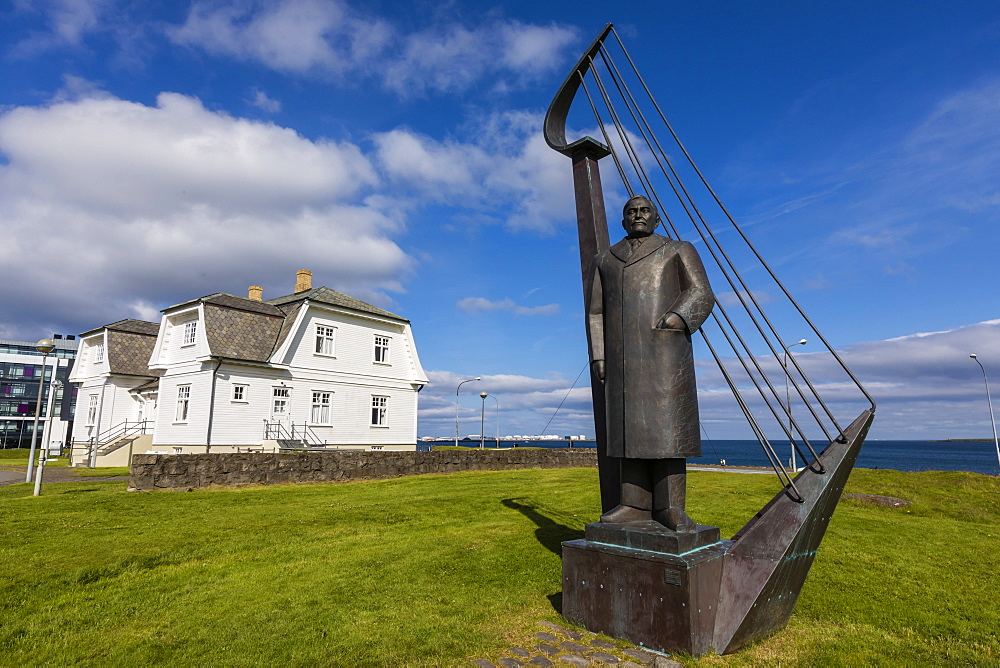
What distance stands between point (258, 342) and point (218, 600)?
21.4 meters

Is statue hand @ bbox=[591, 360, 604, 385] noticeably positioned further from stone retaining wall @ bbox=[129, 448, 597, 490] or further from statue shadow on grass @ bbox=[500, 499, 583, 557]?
stone retaining wall @ bbox=[129, 448, 597, 490]

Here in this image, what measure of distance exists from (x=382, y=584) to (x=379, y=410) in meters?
23.7

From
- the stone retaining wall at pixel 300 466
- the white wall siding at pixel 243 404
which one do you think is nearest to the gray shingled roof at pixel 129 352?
the white wall siding at pixel 243 404

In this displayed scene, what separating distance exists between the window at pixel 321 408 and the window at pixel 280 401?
4.24 ft

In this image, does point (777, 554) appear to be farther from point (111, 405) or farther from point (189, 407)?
point (111, 405)

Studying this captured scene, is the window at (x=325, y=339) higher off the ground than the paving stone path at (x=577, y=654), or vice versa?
the window at (x=325, y=339)

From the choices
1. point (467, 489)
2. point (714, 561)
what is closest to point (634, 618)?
point (714, 561)

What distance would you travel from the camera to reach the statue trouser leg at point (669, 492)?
444 cm

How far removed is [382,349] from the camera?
29.5 meters

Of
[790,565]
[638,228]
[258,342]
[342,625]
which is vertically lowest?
[342,625]

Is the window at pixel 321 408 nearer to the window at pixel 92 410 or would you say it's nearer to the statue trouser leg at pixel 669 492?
the window at pixel 92 410

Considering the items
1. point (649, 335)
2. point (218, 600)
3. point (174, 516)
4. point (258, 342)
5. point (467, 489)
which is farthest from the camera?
point (258, 342)

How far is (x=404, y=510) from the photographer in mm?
10742

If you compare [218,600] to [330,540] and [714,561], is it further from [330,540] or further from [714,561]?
[714,561]
